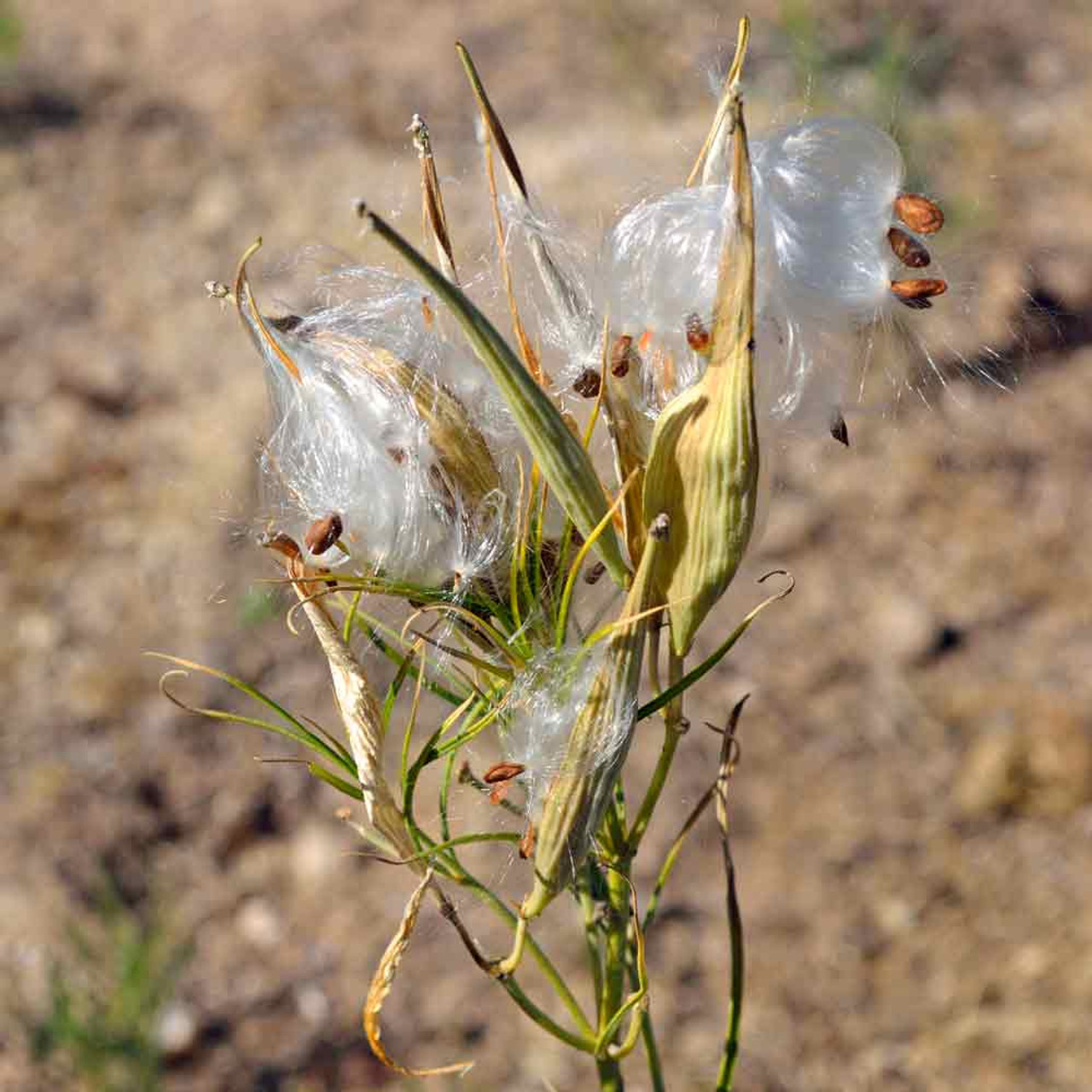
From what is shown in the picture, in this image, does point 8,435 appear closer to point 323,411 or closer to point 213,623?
point 213,623

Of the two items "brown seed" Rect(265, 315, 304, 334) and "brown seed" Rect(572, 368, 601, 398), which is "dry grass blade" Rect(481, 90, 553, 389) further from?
"brown seed" Rect(265, 315, 304, 334)

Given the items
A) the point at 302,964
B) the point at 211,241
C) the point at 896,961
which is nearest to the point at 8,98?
the point at 211,241

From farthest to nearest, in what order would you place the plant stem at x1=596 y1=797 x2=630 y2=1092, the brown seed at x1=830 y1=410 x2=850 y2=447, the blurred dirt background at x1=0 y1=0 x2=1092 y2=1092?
the blurred dirt background at x1=0 y1=0 x2=1092 y2=1092, the plant stem at x1=596 y1=797 x2=630 y2=1092, the brown seed at x1=830 y1=410 x2=850 y2=447

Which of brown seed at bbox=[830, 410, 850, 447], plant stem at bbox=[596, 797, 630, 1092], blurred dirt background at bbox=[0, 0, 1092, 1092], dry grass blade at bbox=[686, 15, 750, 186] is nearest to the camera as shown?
dry grass blade at bbox=[686, 15, 750, 186]

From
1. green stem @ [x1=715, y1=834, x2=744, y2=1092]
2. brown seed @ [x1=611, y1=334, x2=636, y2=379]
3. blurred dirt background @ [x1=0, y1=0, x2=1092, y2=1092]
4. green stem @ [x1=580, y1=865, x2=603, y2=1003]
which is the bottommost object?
blurred dirt background @ [x1=0, y1=0, x2=1092, y2=1092]

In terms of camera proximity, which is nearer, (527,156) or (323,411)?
(323,411)

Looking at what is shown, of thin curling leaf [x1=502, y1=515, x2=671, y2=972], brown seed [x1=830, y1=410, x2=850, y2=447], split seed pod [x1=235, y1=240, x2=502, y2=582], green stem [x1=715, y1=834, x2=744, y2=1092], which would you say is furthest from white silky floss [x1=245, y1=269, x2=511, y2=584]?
green stem [x1=715, y1=834, x2=744, y2=1092]

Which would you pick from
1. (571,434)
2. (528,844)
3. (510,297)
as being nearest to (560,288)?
(510,297)
